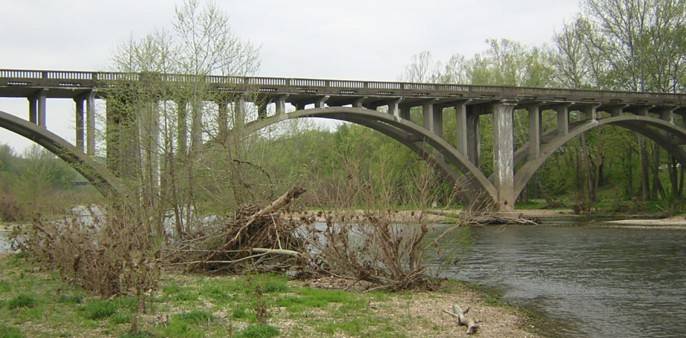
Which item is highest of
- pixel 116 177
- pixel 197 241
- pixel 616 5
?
pixel 616 5

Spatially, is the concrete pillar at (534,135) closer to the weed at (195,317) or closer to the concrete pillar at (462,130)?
the concrete pillar at (462,130)

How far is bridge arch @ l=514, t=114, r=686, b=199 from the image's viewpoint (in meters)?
41.0

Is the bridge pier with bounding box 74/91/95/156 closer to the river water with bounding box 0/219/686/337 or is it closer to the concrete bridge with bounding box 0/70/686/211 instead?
the concrete bridge with bounding box 0/70/686/211

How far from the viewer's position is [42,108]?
92.3 ft

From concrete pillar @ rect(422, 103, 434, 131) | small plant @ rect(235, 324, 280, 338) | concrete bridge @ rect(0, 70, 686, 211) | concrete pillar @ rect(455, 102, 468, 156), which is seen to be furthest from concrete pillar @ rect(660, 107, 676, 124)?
small plant @ rect(235, 324, 280, 338)

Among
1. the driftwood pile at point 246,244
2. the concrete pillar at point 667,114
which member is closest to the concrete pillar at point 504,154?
the concrete pillar at point 667,114

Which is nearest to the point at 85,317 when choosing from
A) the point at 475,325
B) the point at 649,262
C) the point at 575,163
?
the point at 475,325

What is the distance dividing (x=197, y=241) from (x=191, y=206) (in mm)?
1808

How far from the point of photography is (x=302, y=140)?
78.7 ft

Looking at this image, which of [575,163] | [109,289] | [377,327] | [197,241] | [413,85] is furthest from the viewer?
[575,163]

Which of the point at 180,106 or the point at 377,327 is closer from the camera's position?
the point at 377,327

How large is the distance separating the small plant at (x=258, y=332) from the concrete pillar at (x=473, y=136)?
33798 mm

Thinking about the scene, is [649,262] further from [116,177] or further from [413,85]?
[413,85]

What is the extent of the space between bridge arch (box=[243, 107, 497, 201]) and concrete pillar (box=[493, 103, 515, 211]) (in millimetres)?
670
